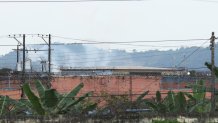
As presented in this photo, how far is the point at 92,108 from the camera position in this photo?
23.0 m

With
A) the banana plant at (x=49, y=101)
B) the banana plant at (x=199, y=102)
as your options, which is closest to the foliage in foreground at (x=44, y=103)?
the banana plant at (x=49, y=101)

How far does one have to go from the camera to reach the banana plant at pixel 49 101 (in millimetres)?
20991

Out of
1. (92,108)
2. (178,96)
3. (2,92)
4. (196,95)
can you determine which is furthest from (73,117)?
(2,92)

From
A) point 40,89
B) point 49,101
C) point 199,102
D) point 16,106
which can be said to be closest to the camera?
point 49,101

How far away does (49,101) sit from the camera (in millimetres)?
21391

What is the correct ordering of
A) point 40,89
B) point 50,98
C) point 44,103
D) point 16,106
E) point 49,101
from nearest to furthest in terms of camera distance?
1. point 50,98
2. point 49,101
3. point 44,103
4. point 40,89
5. point 16,106

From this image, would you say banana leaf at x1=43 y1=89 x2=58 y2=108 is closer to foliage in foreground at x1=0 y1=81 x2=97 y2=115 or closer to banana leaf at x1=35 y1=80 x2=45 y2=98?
foliage in foreground at x1=0 y1=81 x2=97 y2=115

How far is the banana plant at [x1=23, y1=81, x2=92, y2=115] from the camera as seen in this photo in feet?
68.9

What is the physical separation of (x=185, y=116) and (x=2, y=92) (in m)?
28.8

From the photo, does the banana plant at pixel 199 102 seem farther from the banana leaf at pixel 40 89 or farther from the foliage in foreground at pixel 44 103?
the banana leaf at pixel 40 89

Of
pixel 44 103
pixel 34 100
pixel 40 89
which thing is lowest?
pixel 44 103

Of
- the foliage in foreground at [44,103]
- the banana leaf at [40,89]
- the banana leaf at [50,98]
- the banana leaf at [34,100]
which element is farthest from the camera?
the banana leaf at [40,89]

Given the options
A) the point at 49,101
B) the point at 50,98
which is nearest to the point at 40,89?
the point at 49,101

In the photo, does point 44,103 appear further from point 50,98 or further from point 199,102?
point 199,102
